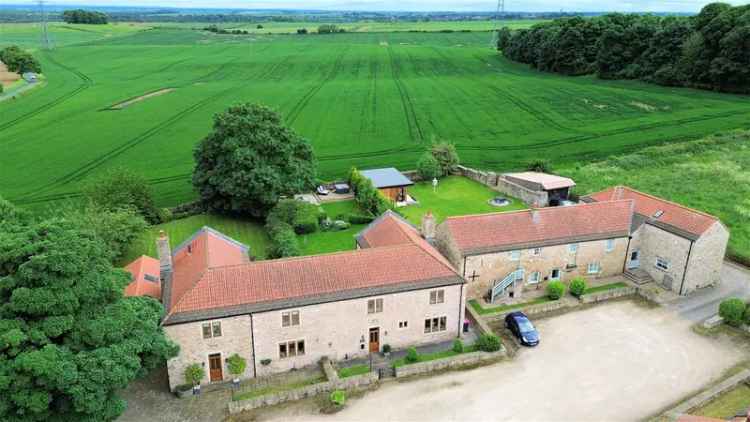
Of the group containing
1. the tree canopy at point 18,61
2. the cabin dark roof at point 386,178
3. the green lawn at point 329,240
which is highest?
the tree canopy at point 18,61

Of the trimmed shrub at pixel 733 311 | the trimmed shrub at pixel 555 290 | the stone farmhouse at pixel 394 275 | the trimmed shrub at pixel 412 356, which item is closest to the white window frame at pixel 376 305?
the stone farmhouse at pixel 394 275

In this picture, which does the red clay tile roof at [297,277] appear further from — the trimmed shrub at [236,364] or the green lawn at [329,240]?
the green lawn at [329,240]

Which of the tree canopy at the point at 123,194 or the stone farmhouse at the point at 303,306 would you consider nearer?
the stone farmhouse at the point at 303,306

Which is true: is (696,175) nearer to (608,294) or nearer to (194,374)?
(608,294)

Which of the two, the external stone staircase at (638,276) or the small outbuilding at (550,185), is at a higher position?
the small outbuilding at (550,185)

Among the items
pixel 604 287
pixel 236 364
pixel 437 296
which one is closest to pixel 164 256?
pixel 236 364

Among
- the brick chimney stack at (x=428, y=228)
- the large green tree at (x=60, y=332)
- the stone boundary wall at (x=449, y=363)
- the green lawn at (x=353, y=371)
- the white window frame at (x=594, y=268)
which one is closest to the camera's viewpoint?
the large green tree at (x=60, y=332)

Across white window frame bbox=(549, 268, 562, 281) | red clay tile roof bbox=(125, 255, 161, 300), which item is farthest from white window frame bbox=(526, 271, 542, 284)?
red clay tile roof bbox=(125, 255, 161, 300)
